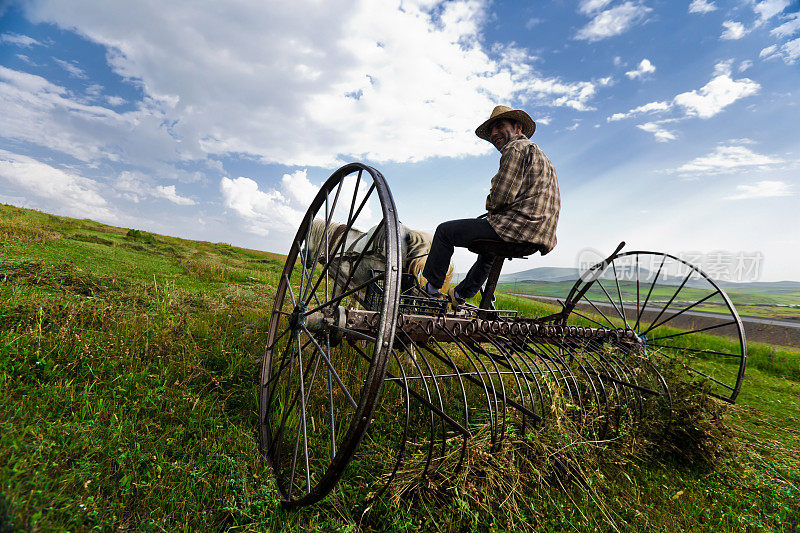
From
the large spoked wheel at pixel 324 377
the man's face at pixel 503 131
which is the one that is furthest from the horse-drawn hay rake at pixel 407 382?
the man's face at pixel 503 131

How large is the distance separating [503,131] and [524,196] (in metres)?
0.85

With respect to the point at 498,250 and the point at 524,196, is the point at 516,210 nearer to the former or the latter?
the point at 524,196

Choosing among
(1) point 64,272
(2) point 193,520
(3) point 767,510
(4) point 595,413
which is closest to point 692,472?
(3) point 767,510

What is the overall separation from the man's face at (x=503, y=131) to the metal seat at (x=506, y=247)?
111cm

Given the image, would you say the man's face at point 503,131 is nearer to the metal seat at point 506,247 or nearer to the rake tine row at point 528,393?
the metal seat at point 506,247

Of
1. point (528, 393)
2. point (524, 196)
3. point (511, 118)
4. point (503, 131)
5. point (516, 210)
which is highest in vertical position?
point (511, 118)

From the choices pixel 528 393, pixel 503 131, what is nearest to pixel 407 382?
pixel 528 393

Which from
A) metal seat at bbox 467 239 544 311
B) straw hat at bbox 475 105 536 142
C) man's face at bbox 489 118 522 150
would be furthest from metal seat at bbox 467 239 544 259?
straw hat at bbox 475 105 536 142

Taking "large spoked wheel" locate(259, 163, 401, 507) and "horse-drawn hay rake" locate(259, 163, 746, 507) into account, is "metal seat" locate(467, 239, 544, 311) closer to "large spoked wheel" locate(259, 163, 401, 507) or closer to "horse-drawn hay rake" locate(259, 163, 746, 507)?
"horse-drawn hay rake" locate(259, 163, 746, 507)

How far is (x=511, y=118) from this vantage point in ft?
11.5

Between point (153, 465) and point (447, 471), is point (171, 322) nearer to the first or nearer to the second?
point (153, 465)

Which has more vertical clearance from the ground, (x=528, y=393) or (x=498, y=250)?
(x=498, y=250)

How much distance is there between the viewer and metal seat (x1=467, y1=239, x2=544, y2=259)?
122 inches

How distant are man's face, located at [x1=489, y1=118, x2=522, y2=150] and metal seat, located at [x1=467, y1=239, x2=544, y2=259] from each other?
1.11 m
